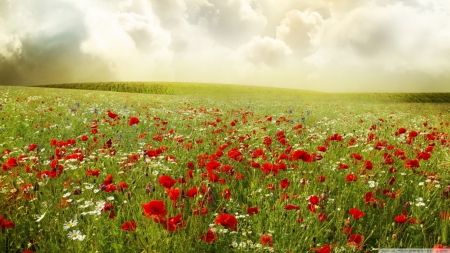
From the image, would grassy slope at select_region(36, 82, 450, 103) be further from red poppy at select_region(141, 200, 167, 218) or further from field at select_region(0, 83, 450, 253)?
red poppy at select_region(141, 200, 167, 218)

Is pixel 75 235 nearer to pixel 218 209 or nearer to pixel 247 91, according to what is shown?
pixel 218 209

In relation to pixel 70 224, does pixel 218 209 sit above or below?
below

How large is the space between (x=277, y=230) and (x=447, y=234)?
162 centimetres

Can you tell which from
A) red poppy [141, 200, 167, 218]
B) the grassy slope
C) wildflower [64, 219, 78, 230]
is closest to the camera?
red poppy [141, 200, 167, 218]

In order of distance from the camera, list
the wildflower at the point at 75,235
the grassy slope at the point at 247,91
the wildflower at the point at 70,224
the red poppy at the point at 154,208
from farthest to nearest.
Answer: the grassy slope at the point at 247,91
the wildflower at the point at 70,224
the wildflower at the point at 75,235
the red poppy at the point at 154,208

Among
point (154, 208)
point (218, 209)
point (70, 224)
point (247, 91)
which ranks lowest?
point (218, 209)

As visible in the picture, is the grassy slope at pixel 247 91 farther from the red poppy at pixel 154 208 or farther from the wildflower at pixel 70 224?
the red poppy at pixel 154 208

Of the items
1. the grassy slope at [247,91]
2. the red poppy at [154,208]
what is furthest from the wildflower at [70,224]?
the grassy slope at [247,91]

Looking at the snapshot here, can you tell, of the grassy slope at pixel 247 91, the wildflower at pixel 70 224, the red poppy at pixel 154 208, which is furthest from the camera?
the grassy slope at pixel 247 91

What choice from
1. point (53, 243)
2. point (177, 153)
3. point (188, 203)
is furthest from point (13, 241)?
point (177, 153)

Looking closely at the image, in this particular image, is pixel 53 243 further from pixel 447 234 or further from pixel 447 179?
pixel 447 179

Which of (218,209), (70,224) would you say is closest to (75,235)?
(70,224)

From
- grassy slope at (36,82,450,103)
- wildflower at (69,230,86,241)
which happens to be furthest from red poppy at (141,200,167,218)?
grassy slope at (36,82,450,103)

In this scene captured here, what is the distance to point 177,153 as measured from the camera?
5219 mm
